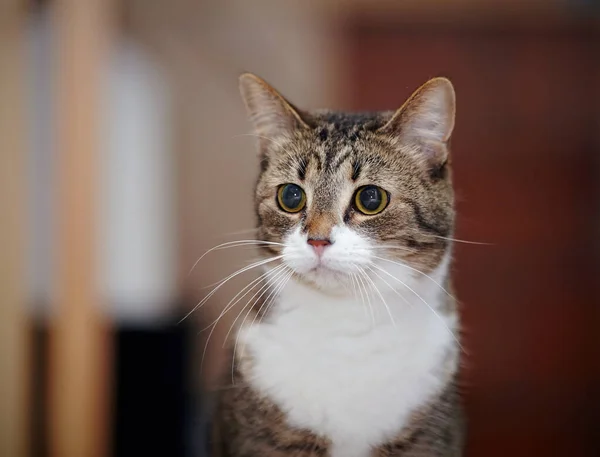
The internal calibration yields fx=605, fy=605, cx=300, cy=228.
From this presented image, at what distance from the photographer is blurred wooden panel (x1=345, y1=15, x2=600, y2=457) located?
1157mm

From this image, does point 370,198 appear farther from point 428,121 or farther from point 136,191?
point 136,191

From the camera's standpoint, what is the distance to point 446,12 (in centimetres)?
182

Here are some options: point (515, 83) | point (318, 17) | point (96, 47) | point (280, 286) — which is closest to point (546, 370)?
point (515, 83)

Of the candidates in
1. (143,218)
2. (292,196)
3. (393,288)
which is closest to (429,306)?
(393,288)

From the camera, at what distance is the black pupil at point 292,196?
0.56 m

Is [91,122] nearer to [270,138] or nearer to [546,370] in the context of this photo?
[270,138]

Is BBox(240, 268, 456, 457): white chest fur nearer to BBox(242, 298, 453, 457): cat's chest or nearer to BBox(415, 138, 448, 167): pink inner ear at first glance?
BBox(242, 298, 453, 457): cat's chest

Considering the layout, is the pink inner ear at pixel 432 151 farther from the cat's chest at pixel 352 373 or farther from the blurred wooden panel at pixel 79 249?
the blurred wooden panel at pixel 79 249

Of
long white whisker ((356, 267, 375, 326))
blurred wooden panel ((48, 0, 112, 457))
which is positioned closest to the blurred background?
blurred wooden panel ((48, 0, 112, 457))

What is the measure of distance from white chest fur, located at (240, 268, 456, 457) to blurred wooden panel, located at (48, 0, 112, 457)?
1.89ft

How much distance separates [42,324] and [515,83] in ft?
4.24

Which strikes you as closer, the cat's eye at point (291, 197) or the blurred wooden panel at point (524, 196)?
the cat's eye at point (291, 197)

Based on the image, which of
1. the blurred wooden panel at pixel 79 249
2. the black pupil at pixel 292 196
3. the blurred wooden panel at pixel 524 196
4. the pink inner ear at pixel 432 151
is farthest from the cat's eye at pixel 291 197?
the blurred wooden panel at pixel 79 249

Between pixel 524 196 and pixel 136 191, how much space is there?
30.0 inches
